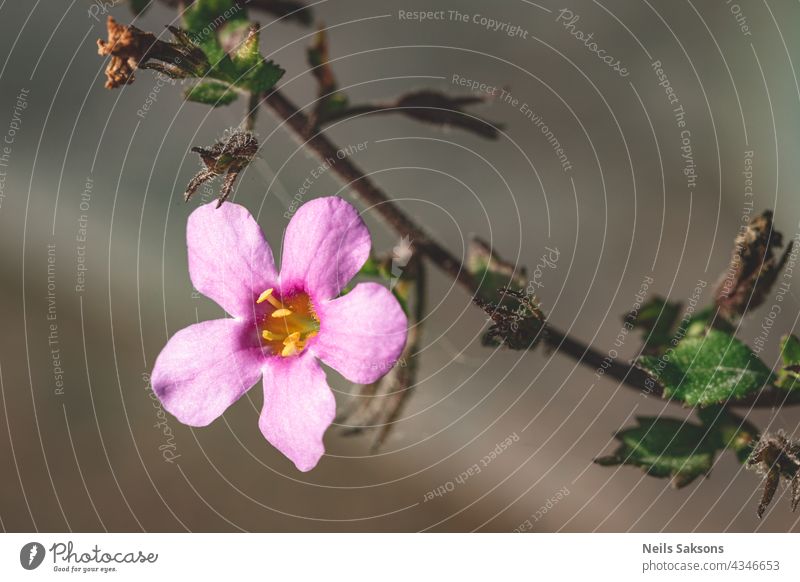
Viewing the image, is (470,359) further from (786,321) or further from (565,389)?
(786,321)

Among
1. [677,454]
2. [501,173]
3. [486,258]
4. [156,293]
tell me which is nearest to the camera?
[677,454]

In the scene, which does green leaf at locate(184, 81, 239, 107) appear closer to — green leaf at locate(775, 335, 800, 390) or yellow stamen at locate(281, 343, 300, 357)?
yellow stamen at locate(281, 343, 300, 357)

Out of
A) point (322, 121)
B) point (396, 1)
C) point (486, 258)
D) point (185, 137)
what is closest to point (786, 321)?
point (486, 258)

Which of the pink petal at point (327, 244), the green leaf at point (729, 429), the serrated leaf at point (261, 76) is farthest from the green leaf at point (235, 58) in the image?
the green leaf at point (729, 429)

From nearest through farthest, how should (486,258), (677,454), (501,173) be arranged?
(677,454)
(486,258)
(501,173)
